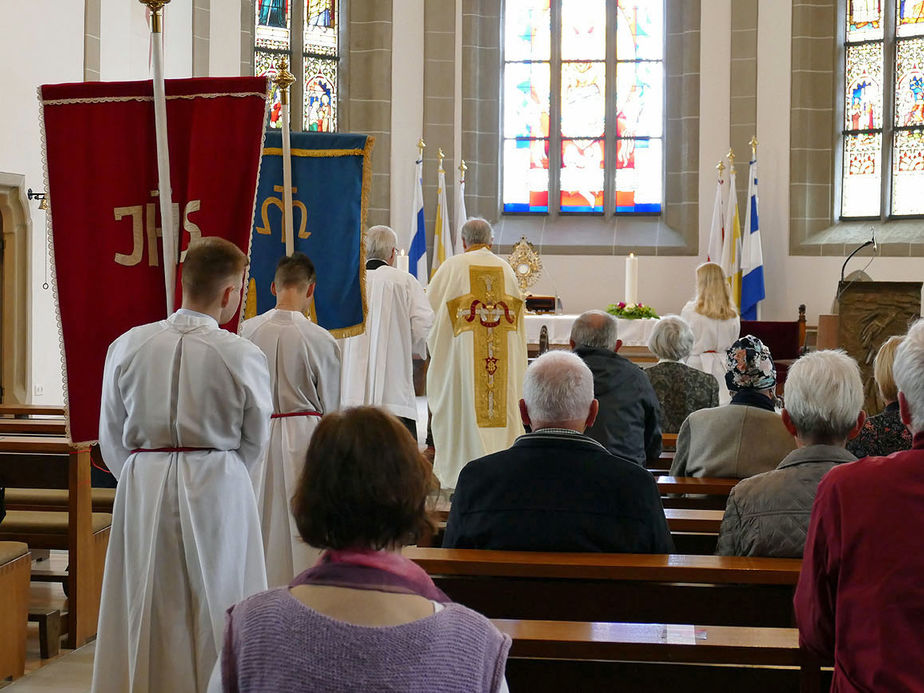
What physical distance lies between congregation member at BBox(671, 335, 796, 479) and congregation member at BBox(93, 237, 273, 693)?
1930mm

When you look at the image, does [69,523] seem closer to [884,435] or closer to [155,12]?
[155,12]

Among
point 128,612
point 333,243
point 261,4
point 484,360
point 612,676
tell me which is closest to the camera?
point 612,676

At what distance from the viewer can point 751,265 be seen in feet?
44.0

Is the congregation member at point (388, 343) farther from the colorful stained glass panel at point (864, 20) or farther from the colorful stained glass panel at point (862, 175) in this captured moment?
the colorful stained glass panel at point (864, 20)

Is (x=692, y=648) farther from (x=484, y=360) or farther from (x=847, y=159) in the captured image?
(x=847, y=159)

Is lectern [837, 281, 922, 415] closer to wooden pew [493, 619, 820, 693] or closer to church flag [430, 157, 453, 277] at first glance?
church flag [430, 157, 453, 277]

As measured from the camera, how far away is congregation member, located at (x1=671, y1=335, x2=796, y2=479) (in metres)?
4.48

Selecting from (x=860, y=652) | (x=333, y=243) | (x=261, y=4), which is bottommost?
(x=860, y=652)

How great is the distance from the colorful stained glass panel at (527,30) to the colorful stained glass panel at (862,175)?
3.80 m

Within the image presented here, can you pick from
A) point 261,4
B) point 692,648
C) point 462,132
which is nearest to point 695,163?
point 462,132

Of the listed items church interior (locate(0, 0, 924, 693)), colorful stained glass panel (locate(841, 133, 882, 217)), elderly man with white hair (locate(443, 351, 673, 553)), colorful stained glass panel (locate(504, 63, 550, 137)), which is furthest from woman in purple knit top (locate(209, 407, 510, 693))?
colorful stained glass panel (locate(504, 63, 550, 137))

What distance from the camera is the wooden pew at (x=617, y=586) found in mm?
2900

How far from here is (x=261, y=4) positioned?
13930 mm

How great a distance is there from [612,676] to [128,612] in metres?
1.43
